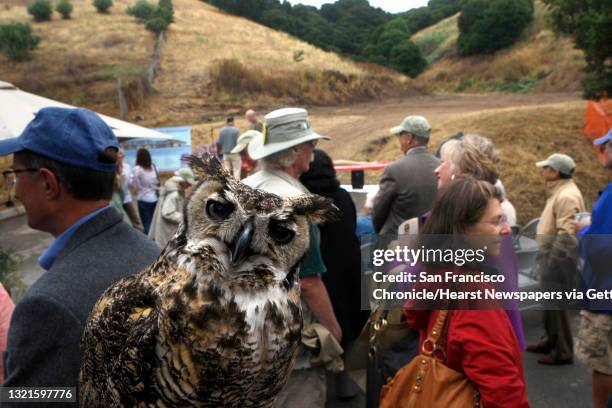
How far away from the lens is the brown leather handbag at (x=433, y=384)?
1934 mm

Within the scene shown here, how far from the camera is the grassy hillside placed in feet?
95.6

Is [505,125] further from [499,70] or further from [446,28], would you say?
[446,28]

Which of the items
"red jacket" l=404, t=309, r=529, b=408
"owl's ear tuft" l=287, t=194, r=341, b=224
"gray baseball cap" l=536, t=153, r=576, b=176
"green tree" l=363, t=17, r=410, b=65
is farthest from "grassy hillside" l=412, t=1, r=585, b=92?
"owl's ear tuft" l=287, t=194, r=341, b=224

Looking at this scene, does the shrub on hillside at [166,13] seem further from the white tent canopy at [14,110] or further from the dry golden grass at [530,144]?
the white tent canopy at [14,110]

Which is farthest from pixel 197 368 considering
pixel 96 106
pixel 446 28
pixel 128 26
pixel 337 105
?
pixel 446 28

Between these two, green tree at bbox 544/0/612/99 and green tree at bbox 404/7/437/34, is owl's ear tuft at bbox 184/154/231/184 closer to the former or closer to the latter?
green tree at bbox 544/0/612/99

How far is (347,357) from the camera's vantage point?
321 cm

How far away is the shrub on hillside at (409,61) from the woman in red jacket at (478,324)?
40.4m

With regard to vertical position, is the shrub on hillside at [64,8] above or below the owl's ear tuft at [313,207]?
above

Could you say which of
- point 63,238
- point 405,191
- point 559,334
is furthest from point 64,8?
point 63,238

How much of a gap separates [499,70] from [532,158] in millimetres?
24246

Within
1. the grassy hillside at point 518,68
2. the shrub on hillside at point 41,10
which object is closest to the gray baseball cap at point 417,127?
the grassy hillside at point 518,68

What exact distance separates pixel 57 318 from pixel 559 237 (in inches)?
165

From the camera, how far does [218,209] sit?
4.58 ft
